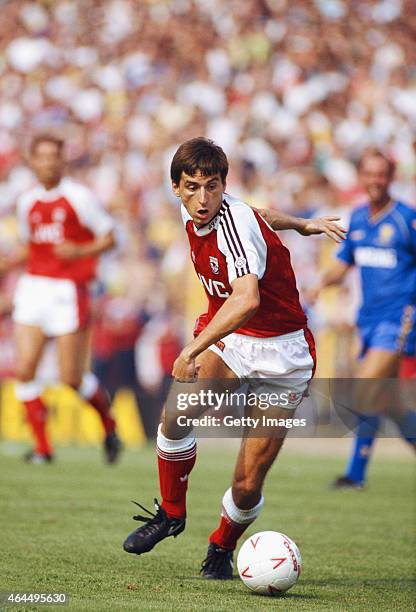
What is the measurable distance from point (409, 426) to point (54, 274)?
11.8ft

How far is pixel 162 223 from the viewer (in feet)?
55.1

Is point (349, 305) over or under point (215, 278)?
under

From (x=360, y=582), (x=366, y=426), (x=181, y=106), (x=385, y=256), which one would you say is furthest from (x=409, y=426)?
(x=181, y=106)

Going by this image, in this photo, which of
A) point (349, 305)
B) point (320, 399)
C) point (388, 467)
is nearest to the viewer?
point (320, 399)

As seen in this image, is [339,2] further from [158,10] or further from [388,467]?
[388,467]

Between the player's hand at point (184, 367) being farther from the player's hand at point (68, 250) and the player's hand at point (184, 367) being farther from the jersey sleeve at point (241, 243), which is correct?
the player's hand at point (68, 250)

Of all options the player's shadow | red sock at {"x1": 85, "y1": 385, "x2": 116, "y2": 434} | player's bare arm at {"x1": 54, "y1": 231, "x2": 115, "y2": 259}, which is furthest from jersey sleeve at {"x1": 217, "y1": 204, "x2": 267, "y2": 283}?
red sock at {"x1": 85, "y1": 385, "x2": 116, "y2": 434}

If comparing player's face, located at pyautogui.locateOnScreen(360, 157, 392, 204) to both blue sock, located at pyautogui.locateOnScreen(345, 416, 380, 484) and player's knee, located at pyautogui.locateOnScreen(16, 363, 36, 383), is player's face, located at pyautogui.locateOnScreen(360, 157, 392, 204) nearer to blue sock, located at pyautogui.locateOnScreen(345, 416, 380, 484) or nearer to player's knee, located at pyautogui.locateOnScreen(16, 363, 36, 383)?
blue sock, located at pyautogui.locateOnScreen(345, 416, 380, 484)

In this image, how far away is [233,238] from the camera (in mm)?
4848

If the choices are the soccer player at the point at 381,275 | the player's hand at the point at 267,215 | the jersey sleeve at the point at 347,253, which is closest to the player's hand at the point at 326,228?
the player's hand at the point at 267,215

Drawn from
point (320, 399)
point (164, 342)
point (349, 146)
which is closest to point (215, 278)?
point (320, 399)

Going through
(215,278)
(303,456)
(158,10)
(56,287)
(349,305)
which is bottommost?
(303,456)

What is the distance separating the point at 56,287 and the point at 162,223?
21.7ft

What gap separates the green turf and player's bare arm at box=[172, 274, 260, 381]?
99 cm
